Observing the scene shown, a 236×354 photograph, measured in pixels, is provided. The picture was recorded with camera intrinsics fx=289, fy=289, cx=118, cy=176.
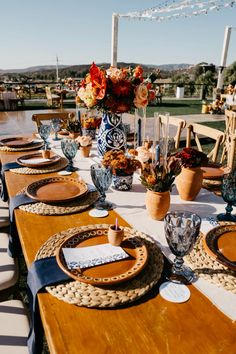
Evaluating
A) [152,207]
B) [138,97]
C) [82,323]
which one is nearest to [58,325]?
[82,323]

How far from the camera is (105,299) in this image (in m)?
0.73

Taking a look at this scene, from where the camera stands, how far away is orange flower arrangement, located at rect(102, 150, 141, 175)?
136 cm

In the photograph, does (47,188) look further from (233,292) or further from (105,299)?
(233,292)

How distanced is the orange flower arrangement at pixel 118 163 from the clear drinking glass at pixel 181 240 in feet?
1.77

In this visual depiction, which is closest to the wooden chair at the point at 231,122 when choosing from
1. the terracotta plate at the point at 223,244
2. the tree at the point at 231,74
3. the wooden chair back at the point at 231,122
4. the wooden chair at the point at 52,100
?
the wooden chair back at the point at 231,122

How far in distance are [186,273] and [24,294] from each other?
1.42 m

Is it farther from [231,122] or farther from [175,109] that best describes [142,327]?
[175,109]

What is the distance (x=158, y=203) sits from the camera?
1.17m

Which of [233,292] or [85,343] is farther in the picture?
[233,292]

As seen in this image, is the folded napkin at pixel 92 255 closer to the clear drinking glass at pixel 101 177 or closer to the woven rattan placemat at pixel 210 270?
the woven rattan placemat at pixel 210 270

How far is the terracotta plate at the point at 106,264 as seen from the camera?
0.78 meters

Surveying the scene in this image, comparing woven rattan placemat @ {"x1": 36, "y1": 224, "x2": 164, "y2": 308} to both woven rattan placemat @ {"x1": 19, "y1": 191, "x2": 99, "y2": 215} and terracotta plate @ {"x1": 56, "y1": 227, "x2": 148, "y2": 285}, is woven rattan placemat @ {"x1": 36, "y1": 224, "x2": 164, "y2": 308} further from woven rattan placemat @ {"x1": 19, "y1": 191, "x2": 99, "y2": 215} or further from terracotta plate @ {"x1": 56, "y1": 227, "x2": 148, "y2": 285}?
woven rattan placemat @ {"x1": 19, "y1": 191, "x2": 99, "y2": 215}

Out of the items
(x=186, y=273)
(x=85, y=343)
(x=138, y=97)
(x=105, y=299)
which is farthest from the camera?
(x=138, y=97)

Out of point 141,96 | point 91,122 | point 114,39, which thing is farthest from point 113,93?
point 114,39
